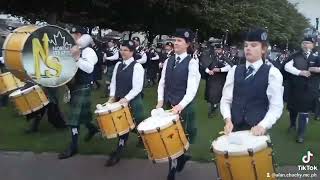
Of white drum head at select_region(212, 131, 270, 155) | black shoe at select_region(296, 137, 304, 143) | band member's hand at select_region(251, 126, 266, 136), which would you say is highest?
band member's hand at select_region(251, 126, 266, 136)

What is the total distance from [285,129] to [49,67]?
16.4 feet

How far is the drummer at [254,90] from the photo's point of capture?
4.45 m

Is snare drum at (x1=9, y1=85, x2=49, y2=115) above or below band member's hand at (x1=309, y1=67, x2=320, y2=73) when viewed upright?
below

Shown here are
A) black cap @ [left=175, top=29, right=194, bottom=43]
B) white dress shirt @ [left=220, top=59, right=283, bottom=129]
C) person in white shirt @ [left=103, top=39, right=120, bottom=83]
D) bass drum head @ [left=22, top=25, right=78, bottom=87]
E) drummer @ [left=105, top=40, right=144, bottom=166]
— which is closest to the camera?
white dress shirt @ [left=220, top=59, right=283, bottom=129]

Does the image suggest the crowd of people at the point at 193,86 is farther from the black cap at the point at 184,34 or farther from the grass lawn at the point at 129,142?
the grass lawn at the point at 129,142

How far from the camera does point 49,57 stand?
267 inches

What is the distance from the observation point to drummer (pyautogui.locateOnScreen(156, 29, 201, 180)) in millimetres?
5879

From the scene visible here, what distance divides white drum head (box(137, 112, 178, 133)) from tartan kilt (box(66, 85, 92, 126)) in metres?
2.07

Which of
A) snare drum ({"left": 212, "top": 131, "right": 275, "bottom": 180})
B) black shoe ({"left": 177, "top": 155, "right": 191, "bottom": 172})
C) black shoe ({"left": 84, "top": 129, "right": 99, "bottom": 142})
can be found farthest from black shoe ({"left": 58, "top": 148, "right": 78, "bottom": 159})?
snare drum ({"left": 212, "top": 131, "right": 275, "bottom": 180})

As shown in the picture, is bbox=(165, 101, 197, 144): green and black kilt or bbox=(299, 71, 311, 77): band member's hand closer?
bbox=(165, 101, 197, 144): green and black kilt

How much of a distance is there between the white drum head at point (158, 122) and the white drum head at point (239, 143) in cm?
100

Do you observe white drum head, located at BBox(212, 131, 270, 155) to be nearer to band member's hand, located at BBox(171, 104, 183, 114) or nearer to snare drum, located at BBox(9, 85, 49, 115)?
band member's hand, located at BBox(171, 104, 183, 114)

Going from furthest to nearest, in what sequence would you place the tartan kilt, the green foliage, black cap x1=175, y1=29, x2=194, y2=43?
1. the green foliage
2. the tartan kilt
3. black cap x1=175, y1=29, x2=194, y2=43

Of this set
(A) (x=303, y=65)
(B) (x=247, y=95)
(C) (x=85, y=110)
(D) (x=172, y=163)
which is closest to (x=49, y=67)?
(C) (x=85, y=110)
